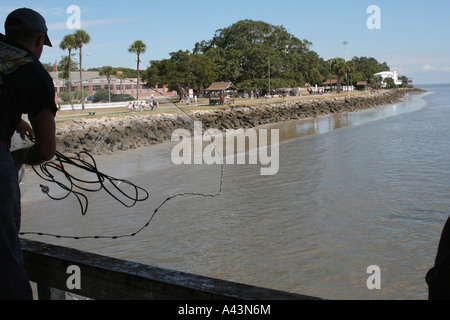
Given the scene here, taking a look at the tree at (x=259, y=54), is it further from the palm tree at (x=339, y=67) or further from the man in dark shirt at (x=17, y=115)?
the man in dark shirt at (x=17, y=115)

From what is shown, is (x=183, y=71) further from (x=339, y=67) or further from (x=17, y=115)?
(x=17, y=115)

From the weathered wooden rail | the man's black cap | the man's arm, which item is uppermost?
the man's black cap

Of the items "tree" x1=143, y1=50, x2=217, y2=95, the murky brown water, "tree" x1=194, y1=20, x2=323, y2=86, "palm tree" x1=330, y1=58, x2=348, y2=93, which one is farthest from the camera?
"palm tree" x1=330, y1=58, x2=348, y2=93

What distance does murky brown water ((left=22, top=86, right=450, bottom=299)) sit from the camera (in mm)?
7578

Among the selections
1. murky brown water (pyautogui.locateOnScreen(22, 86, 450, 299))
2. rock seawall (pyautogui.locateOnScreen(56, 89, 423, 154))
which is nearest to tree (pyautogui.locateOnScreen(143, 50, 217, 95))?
rock seawall (pyautogui.locateOnScreen(56, 89, 423, 154))

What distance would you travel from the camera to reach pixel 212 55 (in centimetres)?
8838

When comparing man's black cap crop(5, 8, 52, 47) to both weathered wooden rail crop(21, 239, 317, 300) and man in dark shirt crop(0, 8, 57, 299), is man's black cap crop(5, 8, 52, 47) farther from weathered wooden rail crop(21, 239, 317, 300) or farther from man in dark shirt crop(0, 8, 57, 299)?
weathered wooden rail crop(21, 239, 317, 300)

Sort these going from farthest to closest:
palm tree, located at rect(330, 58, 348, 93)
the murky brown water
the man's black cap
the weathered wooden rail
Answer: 1. palm tree, located at rect(330, 58, 348, 93)
2. the murky brown water
3. the man's black cap
4. the weathered wooden rail

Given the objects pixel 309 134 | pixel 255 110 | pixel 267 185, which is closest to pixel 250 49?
pixel 255 110

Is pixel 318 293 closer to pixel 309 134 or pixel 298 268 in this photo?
pixel 298 268

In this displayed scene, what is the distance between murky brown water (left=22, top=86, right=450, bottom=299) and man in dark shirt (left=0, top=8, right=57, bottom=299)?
3.00 metres

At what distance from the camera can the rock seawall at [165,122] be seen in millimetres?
6789

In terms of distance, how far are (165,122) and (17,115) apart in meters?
4.61
